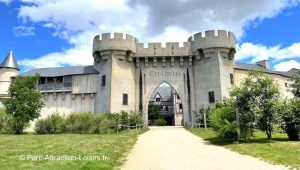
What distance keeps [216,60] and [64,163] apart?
2403 centimetres

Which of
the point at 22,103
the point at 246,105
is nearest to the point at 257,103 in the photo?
the point at 246,105

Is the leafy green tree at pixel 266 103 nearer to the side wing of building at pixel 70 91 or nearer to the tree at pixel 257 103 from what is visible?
the tree at pixel 257 103

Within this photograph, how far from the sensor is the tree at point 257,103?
14.3 metres

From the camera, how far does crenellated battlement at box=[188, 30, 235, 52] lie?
30125 millimetres

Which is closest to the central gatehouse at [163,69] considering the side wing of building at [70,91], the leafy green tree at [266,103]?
the side wing of building at [70,91]

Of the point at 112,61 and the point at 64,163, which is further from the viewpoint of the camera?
the point at 112,61

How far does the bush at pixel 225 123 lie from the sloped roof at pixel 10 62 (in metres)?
27.5

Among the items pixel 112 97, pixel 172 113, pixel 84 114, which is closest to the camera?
pixel 84 114

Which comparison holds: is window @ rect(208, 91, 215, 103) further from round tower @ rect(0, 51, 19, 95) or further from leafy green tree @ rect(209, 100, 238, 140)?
round tower @ rect(0, 51, 19, 95)

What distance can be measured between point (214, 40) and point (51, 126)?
58.4 feet

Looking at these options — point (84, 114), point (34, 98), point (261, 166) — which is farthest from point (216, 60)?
point (261, 166)

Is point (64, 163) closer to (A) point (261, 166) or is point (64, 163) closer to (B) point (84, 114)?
(A) point (261, 166)

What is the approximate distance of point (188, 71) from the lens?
31797 mm

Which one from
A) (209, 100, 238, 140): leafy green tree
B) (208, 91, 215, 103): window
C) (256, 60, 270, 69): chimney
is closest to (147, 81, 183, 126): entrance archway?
(256, 60, 270, 69): chimney
